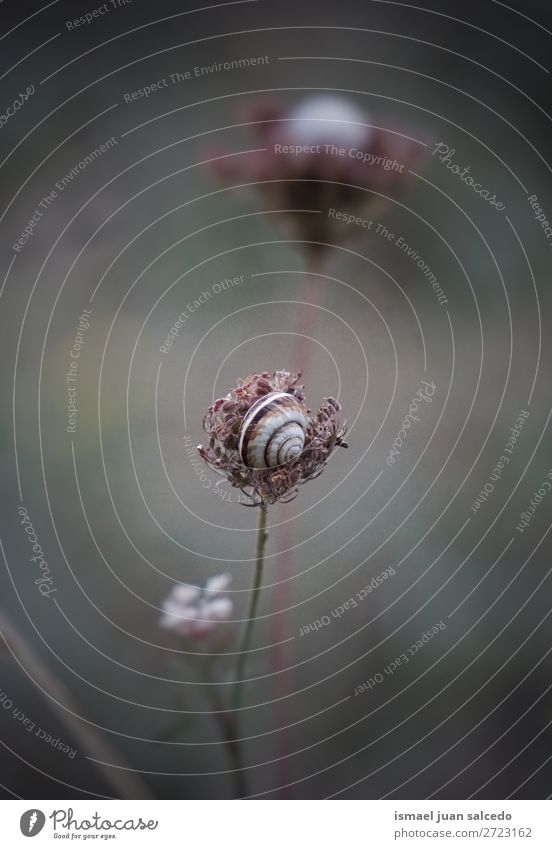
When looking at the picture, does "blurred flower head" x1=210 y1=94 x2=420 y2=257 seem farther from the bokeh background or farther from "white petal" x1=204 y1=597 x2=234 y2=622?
"white petal" x1=204 y1=597 x2=234 y2=622

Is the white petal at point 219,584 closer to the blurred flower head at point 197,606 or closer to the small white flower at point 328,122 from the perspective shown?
the blurred flower head at point 197,606

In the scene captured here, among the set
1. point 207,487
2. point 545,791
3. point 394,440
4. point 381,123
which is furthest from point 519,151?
point 545,791

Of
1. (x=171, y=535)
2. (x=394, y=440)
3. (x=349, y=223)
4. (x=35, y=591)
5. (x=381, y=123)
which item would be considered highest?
(x=381, y=123)

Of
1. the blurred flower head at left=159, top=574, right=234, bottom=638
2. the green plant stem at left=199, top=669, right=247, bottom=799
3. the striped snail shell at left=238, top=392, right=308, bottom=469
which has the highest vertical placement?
the striped snail shell at left=238, top=392, right=308, bottom=469

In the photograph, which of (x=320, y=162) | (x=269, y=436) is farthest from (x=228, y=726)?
(x=320, y=162)

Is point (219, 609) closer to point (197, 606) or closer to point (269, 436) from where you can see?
point (197, 606)

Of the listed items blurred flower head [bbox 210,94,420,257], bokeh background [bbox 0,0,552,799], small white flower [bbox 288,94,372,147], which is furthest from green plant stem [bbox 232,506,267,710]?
small white flower [bbox 288,94,372,147]
